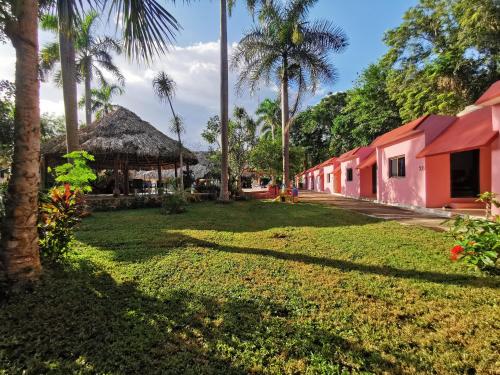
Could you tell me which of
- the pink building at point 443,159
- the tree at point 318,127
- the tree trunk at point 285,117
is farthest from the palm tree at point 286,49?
the tree at point 318,127

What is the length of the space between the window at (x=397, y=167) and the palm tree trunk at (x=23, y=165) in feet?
44.9

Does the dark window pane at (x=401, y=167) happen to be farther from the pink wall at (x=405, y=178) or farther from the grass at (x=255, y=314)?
the grass at (x=255, y=314)

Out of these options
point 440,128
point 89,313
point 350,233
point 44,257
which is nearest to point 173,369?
point 89,313

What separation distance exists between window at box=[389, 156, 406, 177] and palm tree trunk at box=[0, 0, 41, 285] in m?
13.7

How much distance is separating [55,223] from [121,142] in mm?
10349

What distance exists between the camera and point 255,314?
121 inches

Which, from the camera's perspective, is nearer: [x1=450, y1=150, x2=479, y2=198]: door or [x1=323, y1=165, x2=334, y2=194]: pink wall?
[x1=450, y1=150, x2=479, y2=198]: door

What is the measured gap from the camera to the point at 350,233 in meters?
7.05

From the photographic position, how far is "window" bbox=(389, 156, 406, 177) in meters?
12.8

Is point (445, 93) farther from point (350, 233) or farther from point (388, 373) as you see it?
point (388, 373)

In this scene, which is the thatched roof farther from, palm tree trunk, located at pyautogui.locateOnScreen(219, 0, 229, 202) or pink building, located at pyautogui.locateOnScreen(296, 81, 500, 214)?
pink building, located at pyautogui.locateOnScreen(296, 81, 500, 214)

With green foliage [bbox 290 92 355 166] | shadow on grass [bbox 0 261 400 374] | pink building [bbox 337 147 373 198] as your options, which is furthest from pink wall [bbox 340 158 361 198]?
shadow on grass [bbox 0 261 400 374]

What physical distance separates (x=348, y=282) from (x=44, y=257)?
15.2 feet

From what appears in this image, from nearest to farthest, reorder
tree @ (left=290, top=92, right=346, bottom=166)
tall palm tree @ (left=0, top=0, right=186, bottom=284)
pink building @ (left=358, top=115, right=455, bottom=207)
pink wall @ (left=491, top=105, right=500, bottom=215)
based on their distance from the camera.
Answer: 1. tall palm tree @ (left=0, top=0, right=186, bottom=284)
2. pink wall @ (left=491, top=105, right=500, bottom=215)
3. pink building @ (left=358, top=115, right=455, bottom=207)
4. tree @ (left=290, top=92, right=346, bottom=166)
